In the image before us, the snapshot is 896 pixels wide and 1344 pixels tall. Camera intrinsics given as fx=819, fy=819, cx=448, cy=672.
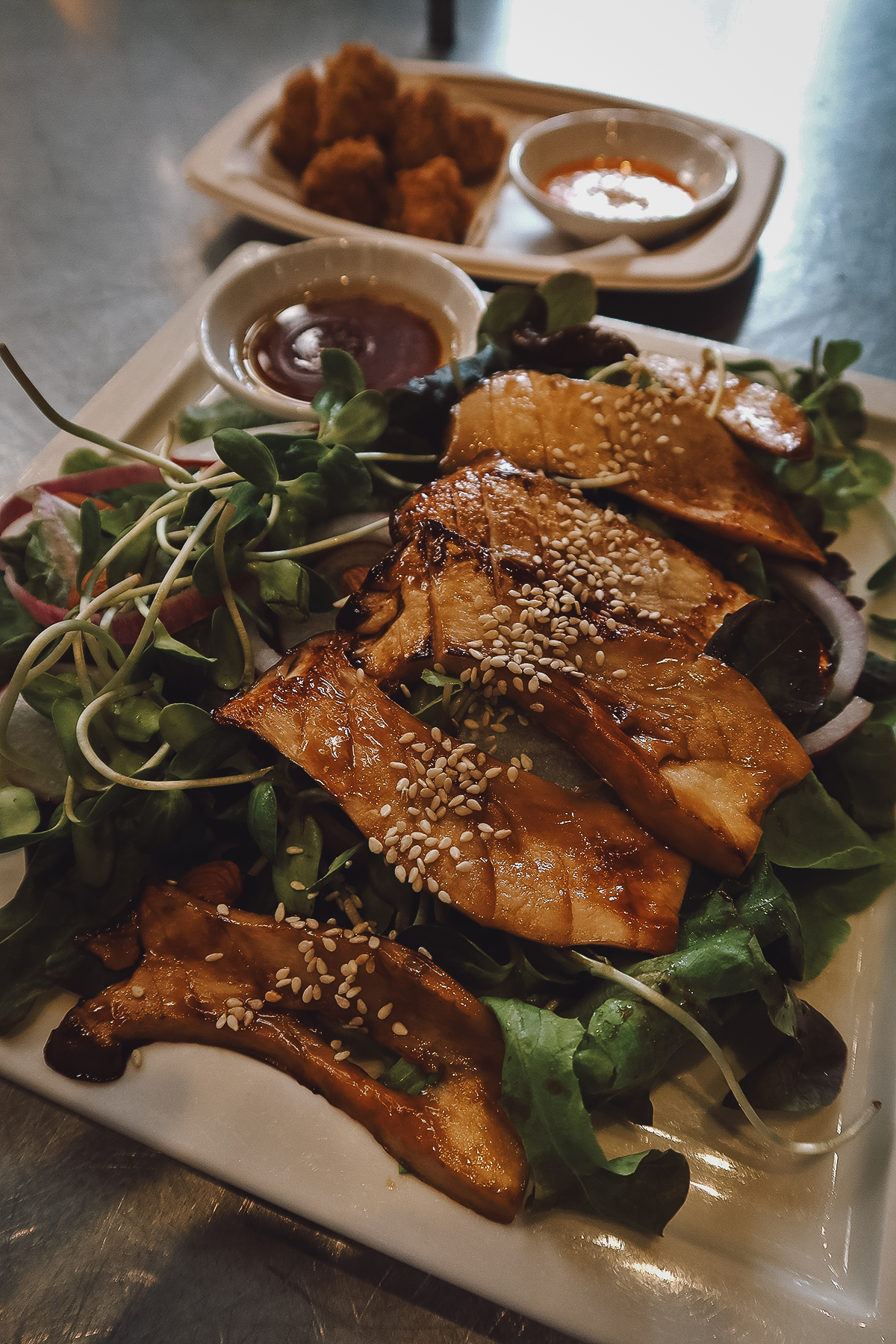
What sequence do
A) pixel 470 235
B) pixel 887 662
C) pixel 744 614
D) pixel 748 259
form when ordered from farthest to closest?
1. pixel 470 235
2. pixel 748 259
3. pixel 887 662
4. pixel 744 614

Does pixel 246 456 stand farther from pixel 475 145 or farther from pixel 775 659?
pixel 475 145

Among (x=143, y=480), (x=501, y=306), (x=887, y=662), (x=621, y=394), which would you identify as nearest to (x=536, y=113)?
(x=501, y=306)

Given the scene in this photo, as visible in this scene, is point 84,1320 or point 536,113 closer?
point 84,1320

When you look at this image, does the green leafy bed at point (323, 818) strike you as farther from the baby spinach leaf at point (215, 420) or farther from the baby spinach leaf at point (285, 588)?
the baby spinach leaf at point (215, 420)

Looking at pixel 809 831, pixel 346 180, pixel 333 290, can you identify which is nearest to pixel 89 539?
pixel 333 290

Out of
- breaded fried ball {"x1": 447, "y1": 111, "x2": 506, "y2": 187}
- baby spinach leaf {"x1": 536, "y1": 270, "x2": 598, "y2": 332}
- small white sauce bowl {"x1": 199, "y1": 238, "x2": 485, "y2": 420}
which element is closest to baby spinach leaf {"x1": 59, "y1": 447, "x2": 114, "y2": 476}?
small white sauce bowl {"x1": 199, "y1": 238, "x2": 485, "y2": 420}

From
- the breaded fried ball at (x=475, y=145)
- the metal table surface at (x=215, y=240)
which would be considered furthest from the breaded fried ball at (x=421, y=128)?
the metal table surface at (x=215, y=240)

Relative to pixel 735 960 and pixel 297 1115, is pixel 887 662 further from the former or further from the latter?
pixel 297 1115
